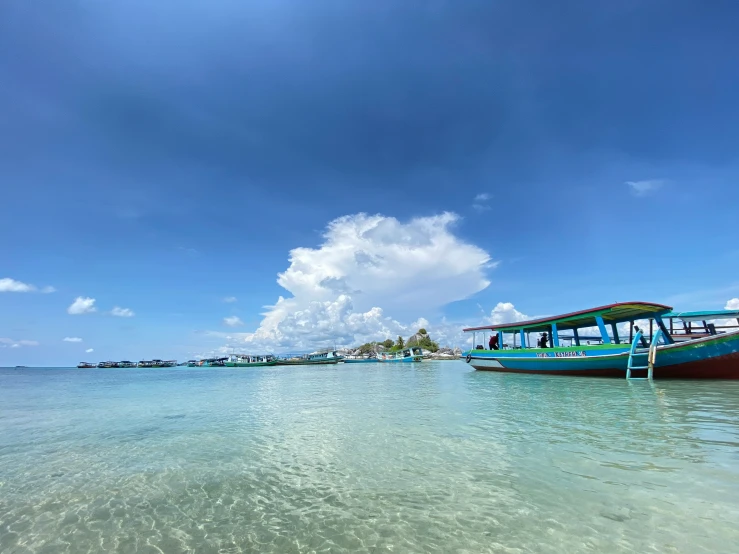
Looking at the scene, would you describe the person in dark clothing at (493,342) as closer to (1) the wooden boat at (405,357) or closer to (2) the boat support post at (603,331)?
(2) the boat support post at (603,331)

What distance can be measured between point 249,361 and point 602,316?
116 metres

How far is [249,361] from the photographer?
124 meters

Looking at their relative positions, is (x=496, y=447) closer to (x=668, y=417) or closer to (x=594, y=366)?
(x=668, y=417)

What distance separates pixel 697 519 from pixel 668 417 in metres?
9.16

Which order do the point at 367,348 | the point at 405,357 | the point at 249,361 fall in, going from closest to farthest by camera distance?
the point at 405,357 → the point at 249,361 → the point at 367,348

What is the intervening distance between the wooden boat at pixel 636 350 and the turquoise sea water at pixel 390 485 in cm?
1294

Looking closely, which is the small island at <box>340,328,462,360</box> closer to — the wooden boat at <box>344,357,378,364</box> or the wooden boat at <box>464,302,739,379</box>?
the wooden boat at <box>344,357,378,364</box>

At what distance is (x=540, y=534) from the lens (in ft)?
15.6

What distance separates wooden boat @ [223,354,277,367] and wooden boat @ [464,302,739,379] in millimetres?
98579

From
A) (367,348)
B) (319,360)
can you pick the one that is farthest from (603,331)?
(367,348)

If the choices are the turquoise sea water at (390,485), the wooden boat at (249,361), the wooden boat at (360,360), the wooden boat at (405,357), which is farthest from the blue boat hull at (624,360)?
the wooden boat at (360,360)

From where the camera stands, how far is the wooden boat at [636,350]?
75.9 feet

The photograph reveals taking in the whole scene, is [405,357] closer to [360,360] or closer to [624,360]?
[360,360]

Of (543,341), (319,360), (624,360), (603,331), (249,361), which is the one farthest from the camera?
(319,360)
